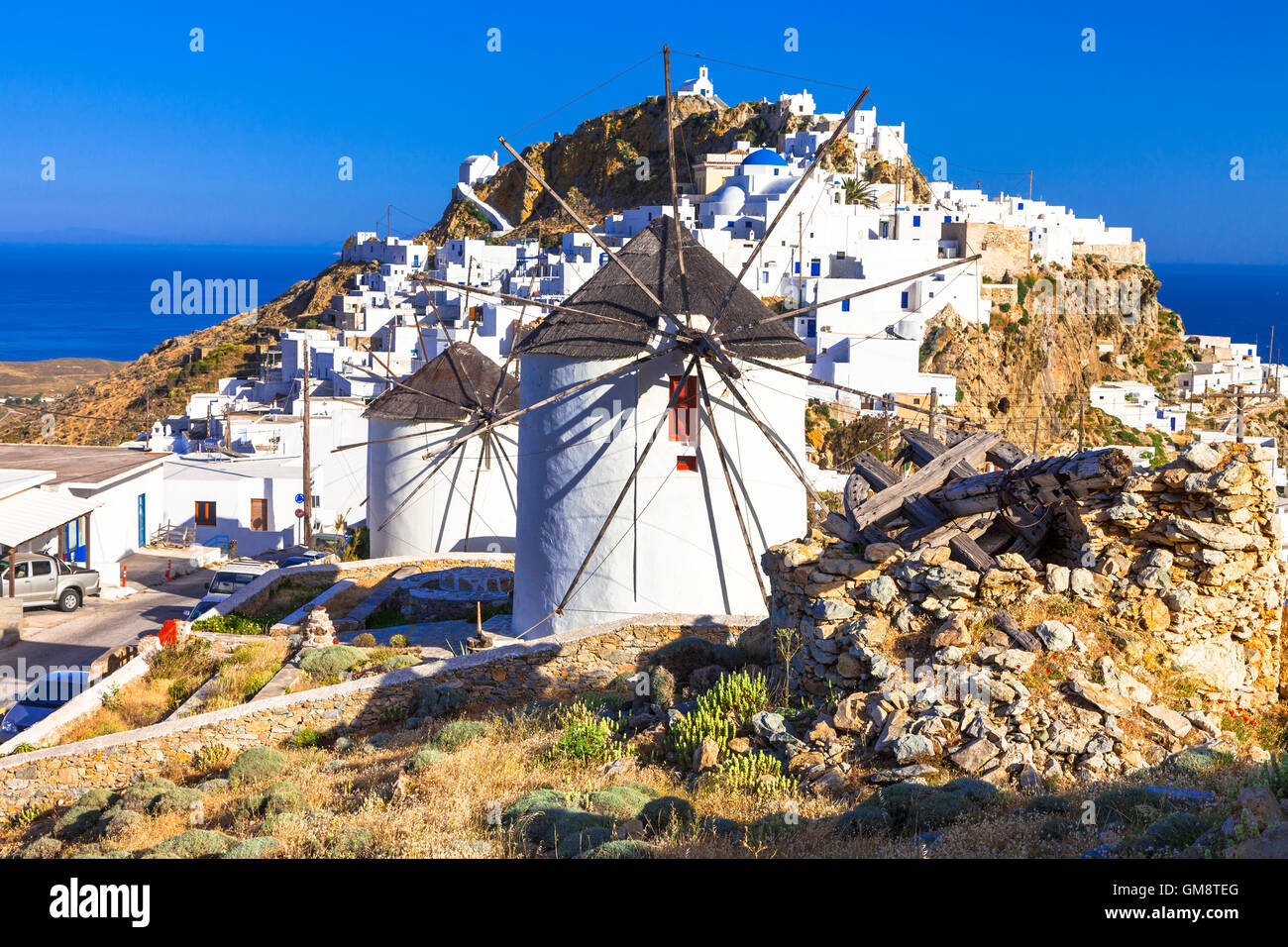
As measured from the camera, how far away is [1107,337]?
74.7 metres

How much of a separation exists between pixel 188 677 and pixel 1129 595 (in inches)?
429

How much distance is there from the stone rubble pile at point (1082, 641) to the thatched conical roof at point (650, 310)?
632 centimetres

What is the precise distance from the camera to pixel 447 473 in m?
22.1

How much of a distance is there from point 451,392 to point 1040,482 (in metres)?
15.5

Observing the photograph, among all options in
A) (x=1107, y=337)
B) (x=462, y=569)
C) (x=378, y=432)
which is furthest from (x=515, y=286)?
(x=462, y=569)

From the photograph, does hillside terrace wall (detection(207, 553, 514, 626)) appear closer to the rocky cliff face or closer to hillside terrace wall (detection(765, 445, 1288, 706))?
hillside terrace wall (detection(765, 445, 1288, 706))

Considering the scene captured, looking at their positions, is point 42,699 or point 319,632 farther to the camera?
point 319,632

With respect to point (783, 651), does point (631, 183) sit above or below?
above

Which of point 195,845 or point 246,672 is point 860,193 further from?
point 195,845

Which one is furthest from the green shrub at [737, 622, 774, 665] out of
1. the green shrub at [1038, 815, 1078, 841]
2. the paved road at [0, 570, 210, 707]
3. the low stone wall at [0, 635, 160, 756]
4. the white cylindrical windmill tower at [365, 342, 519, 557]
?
the white cylindrical windmill tower at [365, 342, 519, 557]

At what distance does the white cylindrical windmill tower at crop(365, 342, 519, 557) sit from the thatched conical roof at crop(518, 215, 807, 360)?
6650 mm

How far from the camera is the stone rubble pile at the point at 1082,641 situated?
732cm

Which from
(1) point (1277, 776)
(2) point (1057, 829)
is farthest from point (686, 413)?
(1) point (1277, 776)

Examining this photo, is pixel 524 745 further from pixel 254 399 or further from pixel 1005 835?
pixel 254 399
